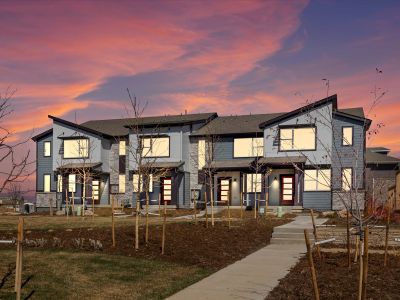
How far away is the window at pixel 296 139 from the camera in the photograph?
122 ft

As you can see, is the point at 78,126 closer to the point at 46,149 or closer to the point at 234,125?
the point at 46,149

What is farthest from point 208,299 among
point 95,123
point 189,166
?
point 95,123

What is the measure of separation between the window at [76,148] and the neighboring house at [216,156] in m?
0.10

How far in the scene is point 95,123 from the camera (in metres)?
49.9

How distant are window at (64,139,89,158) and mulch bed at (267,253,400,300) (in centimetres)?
3459

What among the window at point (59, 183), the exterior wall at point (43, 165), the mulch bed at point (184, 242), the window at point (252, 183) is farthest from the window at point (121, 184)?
the mulch bed at point (184, 242)

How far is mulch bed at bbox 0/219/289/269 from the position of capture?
46.6ft

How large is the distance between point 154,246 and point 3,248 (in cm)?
473

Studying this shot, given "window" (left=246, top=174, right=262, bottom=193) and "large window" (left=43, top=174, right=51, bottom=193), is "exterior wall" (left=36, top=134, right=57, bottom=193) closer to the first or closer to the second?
"large window" (left=43, top=174, right=51, bottom=193)

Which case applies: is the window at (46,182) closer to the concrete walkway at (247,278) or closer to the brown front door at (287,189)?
the brown front door at (287,189)

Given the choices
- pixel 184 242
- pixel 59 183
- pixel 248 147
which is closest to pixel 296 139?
pixel 248 147

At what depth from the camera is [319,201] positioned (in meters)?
36.3

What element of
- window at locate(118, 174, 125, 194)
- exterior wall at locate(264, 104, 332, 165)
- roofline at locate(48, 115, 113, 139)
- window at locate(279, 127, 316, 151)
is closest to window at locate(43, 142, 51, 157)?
roofline at locate(48, 115, 113, 139)

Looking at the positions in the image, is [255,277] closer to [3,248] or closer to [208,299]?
[208,299]
